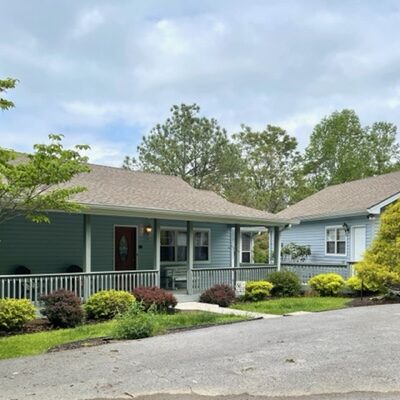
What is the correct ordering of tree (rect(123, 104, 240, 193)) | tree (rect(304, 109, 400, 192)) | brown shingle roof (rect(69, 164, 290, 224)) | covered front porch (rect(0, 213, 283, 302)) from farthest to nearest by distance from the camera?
tree (rect(304, 109, 400, 192))
tree (rect(123, 104, 240, 193))
brown shingle roof (rect(69, 164, 290, 224))
covered front porch (rect(0, 213, 283, 302))

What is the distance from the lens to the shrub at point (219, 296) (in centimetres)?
1453

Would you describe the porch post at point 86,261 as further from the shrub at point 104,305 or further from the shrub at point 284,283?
the shrub at point 284,283

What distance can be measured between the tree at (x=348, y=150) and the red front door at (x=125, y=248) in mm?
25687

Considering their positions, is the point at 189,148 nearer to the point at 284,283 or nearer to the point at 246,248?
the point at 246,248

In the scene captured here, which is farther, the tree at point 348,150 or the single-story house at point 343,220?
the tree at point 348,150

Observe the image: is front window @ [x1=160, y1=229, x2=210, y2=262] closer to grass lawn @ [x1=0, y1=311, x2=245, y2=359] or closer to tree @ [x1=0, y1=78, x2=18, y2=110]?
grass lawn @ [x1=0, y1=311, x2=245, y2=359]

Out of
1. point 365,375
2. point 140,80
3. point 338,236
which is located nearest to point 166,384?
point 365,375

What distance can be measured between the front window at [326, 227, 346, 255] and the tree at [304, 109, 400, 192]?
18592mm

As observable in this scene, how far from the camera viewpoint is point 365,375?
6.10 meters

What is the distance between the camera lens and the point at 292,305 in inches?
548

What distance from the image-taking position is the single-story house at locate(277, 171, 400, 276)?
1936cm

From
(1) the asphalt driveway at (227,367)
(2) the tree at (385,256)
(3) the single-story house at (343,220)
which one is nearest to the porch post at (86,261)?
(1) the asphalt driveway at (227,367)

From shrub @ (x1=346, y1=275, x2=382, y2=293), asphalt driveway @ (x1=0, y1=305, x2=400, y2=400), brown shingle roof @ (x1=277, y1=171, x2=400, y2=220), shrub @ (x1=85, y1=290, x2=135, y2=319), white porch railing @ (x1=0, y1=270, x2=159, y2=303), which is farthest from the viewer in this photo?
brown shingle roof @ (x1=277, y1=171, x2=400, y2=220)

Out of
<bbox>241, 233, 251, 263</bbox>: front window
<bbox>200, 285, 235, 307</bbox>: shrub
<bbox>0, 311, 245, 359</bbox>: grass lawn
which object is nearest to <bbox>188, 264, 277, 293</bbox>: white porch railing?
<bbox>200, 285, 235, 307</bbox>: shrub
